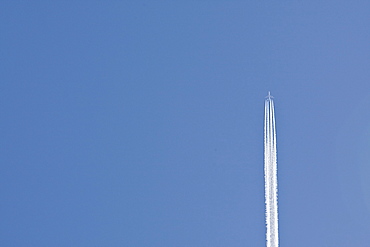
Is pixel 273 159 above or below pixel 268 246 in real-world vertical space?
above

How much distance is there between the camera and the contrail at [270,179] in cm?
1168

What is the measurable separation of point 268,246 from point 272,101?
2717 mm

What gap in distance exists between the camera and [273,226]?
11.7 meters

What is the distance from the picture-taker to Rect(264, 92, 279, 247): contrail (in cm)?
1168

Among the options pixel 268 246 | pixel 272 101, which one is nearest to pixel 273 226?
pixel 268 246

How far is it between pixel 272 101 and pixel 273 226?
235cm

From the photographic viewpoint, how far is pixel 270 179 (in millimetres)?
11859

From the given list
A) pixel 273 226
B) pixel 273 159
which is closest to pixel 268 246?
pixel 273 226

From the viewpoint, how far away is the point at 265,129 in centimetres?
1191

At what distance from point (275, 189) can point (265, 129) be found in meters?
1.15

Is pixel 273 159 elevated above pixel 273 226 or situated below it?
above

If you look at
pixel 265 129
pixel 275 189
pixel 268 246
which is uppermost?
pixel 265 129

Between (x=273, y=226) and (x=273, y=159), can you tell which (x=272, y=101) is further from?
(x=273, y=226)

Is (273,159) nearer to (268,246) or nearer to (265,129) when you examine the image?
(265,129)
